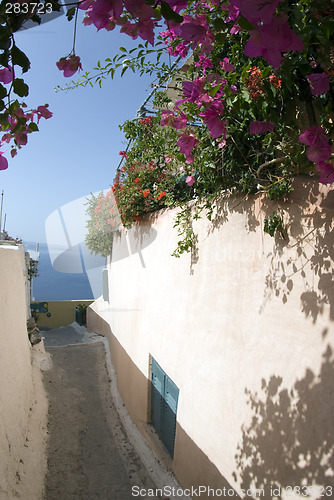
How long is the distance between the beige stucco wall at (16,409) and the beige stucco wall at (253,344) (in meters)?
1.90

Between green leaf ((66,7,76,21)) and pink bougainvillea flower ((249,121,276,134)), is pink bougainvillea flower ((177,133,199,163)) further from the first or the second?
green leaf ((66,7,76,21))

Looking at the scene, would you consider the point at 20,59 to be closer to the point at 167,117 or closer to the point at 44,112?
the point at 44,112

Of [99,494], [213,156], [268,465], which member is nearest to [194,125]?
[213,156]

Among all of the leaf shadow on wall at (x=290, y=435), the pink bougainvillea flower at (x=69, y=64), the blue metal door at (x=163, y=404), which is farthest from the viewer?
the blue metal door at (x=163, y=404)

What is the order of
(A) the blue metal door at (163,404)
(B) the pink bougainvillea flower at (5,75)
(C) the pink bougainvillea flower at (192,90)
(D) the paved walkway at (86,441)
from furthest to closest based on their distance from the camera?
(D) the paved walkway at (86,441), (A) the blue metal door at (163,404), (C) the pink bougainvillea flower at (192,90), (B) the pink bougainvillea flower at (5,75)

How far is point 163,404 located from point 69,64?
4.45 meters

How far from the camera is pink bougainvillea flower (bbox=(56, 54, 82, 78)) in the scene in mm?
1450

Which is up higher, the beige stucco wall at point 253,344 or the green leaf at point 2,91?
the green leaf at point 2,91

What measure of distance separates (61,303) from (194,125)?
1825 centimetres

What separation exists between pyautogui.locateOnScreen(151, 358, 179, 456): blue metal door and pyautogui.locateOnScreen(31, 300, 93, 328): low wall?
15.3 m

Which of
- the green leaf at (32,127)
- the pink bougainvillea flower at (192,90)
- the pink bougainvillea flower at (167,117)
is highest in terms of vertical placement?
the pink bougainvillea flower at (167,117)

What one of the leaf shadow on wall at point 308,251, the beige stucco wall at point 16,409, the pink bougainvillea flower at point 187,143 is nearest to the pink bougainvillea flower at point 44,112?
the pink bougainvillea flower at point 187,143

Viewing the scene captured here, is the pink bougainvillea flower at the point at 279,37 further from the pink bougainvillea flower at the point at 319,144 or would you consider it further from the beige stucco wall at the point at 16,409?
the beige stucco wall at the point at 16,409

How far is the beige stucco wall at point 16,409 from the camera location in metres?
3.49
